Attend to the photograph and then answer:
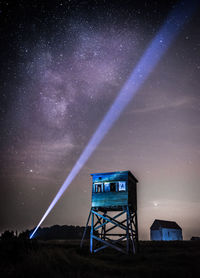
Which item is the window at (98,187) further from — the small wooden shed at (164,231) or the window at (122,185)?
the small wooden shed at (164,231)

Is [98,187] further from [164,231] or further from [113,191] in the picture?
[164,231]

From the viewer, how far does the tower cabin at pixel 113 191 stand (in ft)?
56.0

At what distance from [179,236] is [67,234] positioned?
34.1 m

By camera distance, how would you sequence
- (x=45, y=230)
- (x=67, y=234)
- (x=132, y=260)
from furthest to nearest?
(x=45, y=230), (x=67, y=234), (x=132, y=260)

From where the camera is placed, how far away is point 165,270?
28.6 ft

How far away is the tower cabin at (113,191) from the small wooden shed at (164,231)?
3572cm

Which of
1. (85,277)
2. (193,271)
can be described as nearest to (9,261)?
(85,277)

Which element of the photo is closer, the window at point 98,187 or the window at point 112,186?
the window at point 112,186

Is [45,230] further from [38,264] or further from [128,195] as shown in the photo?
[38,264]

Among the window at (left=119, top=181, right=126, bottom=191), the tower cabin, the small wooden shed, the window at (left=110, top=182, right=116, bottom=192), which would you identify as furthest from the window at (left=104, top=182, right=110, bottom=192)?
the small wooden shed

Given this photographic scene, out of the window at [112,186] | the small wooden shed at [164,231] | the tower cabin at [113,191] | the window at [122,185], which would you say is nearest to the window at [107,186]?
the tower cabin at [113,191]

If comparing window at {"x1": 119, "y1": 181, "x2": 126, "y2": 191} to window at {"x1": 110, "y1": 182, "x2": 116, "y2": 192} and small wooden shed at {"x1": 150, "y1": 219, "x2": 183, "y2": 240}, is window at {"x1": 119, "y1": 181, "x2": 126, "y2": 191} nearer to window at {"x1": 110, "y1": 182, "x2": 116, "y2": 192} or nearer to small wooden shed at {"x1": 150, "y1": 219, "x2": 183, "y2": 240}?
window at {"x1": 110, "y1": 182, "x2": 116, "y2": 192}

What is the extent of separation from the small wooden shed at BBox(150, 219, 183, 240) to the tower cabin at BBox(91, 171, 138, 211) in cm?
3572

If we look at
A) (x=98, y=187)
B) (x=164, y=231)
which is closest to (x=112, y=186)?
(x=98, y=187)
